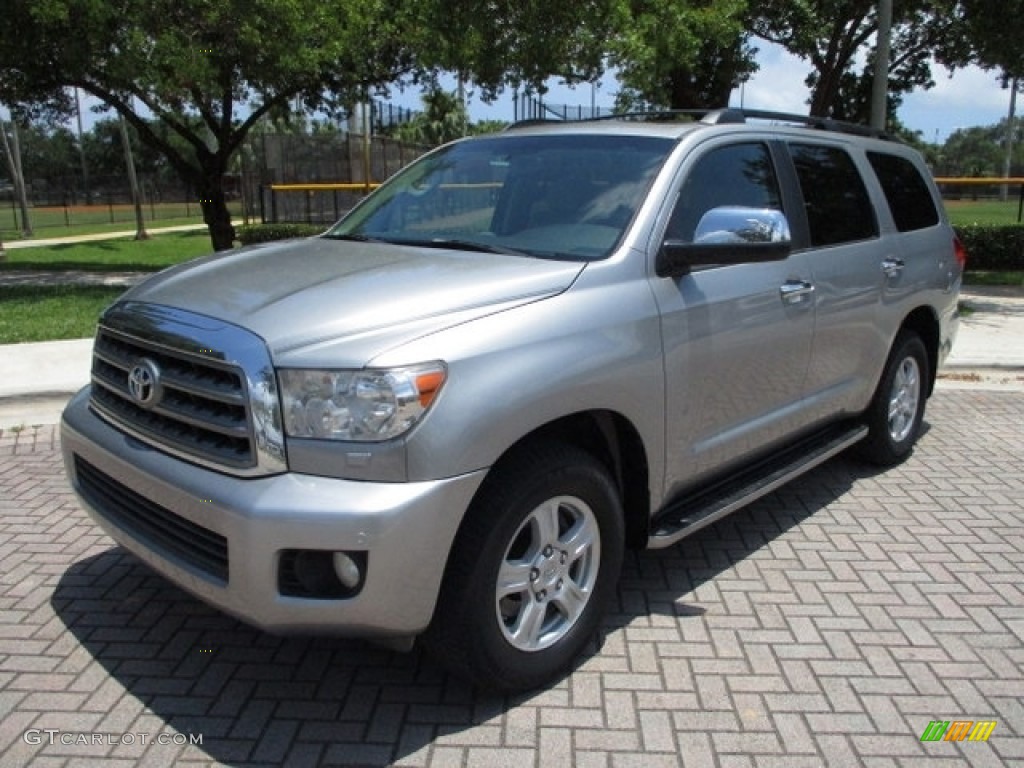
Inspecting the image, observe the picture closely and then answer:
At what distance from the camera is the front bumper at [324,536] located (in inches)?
101

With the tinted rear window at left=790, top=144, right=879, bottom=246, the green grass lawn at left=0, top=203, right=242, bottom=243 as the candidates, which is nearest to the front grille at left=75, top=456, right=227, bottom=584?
the tinted rear window at left=790, top=144, right=879, bottom=246

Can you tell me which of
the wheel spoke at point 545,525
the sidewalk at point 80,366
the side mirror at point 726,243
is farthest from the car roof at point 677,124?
the sidewalk at point 80,366

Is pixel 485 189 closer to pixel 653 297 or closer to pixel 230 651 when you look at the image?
pixel 653 297

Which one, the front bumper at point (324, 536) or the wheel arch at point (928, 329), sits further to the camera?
the wheel arch at point (928, 329)

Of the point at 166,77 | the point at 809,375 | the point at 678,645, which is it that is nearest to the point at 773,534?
the point at 809,375

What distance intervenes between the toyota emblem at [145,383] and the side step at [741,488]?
1898 mm

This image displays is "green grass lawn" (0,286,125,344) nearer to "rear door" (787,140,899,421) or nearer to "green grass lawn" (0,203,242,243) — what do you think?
"rear door" (787,140,899,421)

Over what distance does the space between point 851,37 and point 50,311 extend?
12.9 m

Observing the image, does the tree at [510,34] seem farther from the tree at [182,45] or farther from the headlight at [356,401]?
the headlight at [356,401]

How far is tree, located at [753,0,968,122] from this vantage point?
1368 centimetres

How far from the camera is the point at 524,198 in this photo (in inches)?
152

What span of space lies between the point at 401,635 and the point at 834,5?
1289cm

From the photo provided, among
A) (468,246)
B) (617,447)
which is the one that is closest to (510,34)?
(468,246)

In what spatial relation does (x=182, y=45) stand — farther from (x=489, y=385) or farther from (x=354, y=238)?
(x=489, y=385)
